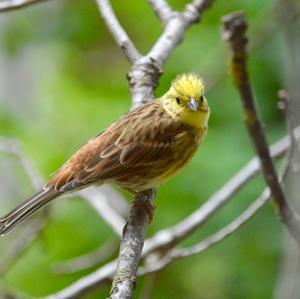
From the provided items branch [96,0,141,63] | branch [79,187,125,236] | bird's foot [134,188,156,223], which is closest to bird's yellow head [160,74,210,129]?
branch [96,0,141,63]

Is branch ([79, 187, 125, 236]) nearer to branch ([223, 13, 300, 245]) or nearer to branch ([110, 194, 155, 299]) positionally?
branch ([110, 194, 155, 299])

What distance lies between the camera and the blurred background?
15.8 ft

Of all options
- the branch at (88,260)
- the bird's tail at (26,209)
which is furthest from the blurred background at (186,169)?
the bird's tail at (26,209)

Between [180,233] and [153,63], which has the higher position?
[153,63]

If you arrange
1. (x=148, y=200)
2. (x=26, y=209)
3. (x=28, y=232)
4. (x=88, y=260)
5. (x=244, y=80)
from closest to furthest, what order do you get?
(x=244, y=80) < (x=148, y=200) < (x=26, y=209) < (x=28, y=232) < (x=88, y=260)

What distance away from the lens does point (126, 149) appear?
419 centimetres

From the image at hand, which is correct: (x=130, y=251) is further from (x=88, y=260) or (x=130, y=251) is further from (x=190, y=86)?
(x=88, y=260)

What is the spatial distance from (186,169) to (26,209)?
1.22 metres

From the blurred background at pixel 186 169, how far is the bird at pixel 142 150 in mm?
461

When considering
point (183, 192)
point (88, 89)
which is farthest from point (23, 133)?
point (183, 192)

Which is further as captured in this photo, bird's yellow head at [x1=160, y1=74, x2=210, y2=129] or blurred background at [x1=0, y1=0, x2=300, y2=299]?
blurred background at [x1=0, y1=0, x2=300, y2=299]

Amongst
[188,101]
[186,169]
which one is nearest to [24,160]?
[188,101]

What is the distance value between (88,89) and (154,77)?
168 cm

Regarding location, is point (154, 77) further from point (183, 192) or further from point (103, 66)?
point (103, 66)
